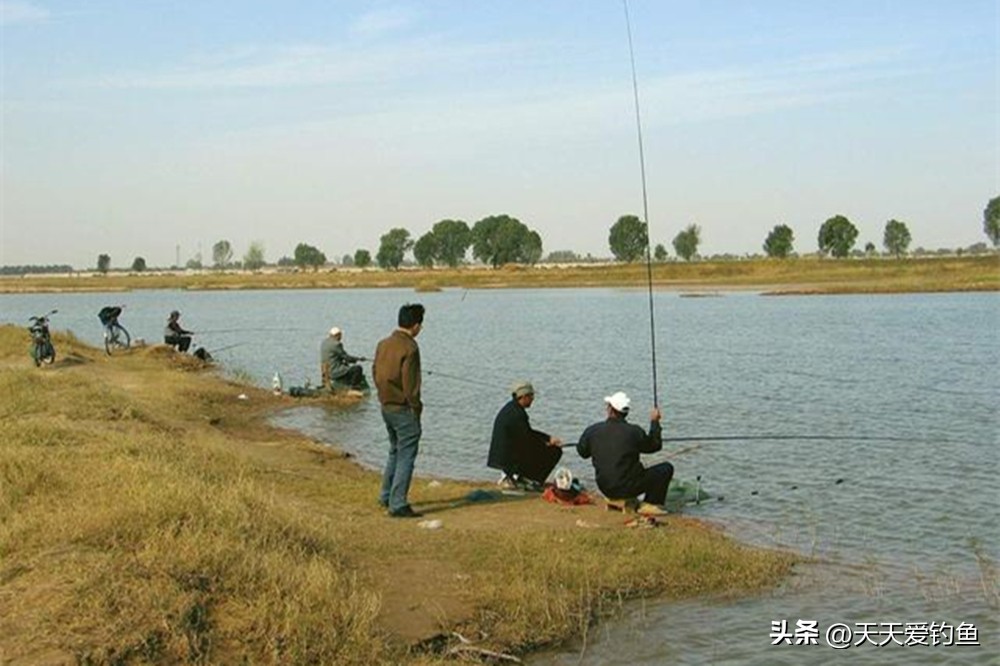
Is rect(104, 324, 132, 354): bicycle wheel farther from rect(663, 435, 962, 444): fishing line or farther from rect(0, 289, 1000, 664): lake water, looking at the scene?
rect(663, 435, 962, 444): fishing line

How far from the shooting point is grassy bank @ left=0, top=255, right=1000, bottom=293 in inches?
3063

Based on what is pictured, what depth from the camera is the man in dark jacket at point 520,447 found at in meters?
12.2

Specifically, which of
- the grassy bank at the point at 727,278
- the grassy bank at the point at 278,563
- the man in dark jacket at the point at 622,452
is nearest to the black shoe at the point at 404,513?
the grassy bank at the point at 278,563

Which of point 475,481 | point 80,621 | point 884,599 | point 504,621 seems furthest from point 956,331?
point 80,621

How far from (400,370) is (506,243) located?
133 metres

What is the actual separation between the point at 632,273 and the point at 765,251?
31863 millimetres

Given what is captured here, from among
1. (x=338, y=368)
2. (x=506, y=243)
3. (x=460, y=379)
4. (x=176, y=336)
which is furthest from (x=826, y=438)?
(x=506, y=243)

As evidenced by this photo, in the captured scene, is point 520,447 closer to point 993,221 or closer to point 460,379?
point 460,379

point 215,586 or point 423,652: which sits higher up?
point 215,586

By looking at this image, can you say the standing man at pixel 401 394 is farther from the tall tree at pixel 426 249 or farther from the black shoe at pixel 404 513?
the tall tree at pixel 426 249

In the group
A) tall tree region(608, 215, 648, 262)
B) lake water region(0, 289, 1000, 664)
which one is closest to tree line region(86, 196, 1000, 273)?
tall tree region(608, 215, 648, 262)

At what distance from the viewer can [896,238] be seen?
138 m

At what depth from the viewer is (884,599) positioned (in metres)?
8.95

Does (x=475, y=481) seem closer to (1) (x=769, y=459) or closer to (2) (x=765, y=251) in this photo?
(1) (x=769, y=459)
